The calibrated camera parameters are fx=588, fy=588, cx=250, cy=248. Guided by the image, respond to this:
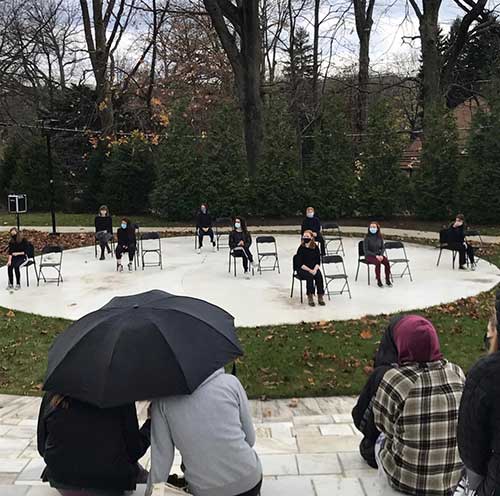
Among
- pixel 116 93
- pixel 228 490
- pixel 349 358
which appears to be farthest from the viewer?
pixel 116 93

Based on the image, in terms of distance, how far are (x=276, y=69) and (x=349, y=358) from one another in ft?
117

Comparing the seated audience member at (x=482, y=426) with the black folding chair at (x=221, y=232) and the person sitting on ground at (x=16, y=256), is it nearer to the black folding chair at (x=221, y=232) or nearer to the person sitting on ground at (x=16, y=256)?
the person sitting on ground at (x=16, y=256)

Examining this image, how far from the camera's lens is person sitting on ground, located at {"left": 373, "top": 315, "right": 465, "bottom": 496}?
319cm

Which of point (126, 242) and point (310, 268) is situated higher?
point (126, 242)

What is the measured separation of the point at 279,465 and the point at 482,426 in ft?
6.92

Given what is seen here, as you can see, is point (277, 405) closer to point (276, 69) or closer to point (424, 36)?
point (424, 36)

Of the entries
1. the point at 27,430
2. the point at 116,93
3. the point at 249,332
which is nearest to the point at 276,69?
the point at 116,93

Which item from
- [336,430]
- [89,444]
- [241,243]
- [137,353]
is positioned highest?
[137,353]

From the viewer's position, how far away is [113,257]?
50.8 ft

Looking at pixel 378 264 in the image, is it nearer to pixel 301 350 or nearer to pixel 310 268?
pixel 310 268

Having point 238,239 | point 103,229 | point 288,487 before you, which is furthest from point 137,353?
point 103,229

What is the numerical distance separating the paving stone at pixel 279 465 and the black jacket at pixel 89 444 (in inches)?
51.8

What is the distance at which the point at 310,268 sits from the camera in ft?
33.6

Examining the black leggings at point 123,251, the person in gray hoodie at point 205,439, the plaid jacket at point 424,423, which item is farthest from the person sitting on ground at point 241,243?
the person in gray hoodie at point 205,439
